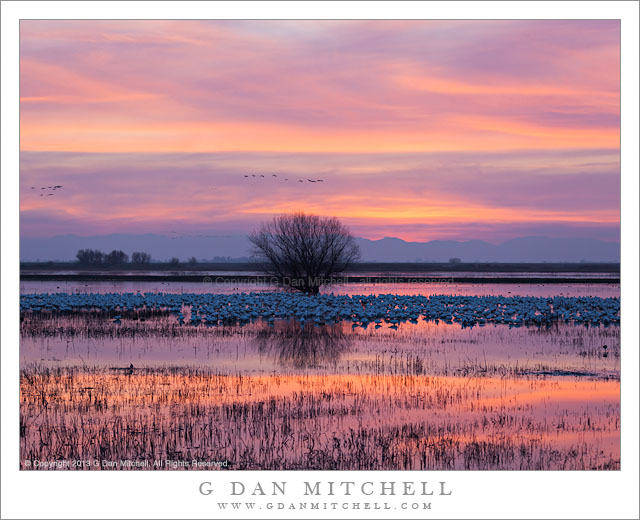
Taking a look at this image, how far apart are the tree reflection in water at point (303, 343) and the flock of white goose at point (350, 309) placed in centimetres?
170

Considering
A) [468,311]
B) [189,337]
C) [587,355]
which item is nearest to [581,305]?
[468,311]

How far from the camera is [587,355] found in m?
20.4

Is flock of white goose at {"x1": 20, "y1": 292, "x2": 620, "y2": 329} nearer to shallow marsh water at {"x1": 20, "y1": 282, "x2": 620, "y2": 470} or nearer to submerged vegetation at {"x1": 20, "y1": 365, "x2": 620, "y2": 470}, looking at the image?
shallow marsh water at {"x1": 20, "y1": 282, "x2": 620, "y2": 470}

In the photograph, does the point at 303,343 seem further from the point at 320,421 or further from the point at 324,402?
A: the point at 320,421

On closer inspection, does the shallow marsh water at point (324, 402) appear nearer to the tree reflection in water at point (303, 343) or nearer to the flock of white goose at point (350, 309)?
the tree reflection in water at point (303, 343)

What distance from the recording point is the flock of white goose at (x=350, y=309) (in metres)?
30.1

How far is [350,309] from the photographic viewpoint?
33094 mm

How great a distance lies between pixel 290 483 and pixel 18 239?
18.5 feet

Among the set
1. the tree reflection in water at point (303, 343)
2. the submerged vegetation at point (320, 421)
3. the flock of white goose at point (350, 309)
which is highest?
the flock of white goose at point (350, 309)

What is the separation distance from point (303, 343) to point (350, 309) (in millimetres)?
10169

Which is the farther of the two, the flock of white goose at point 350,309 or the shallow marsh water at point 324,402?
the flock of white goose at point 350,309

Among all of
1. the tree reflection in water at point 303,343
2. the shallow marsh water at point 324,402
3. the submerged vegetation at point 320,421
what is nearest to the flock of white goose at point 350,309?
the tree reflection in water at point 303,343

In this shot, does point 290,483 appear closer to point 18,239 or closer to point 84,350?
point 18,239

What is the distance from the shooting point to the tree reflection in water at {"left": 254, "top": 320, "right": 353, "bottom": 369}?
1942 cm
